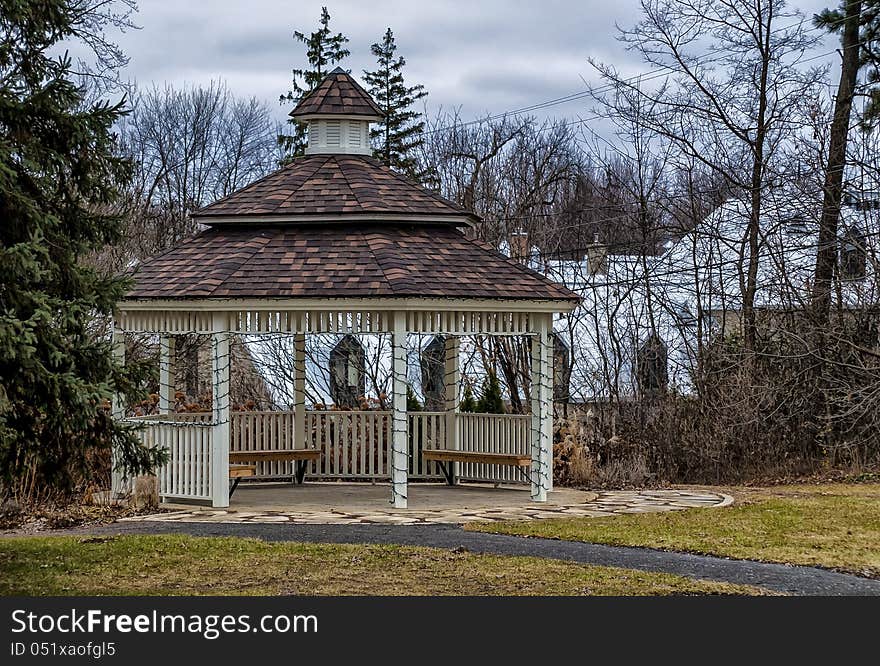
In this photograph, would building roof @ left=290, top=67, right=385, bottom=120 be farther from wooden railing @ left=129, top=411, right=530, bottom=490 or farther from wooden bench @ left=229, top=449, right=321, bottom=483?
wooden bench @ left=229, top=449, right=321, bottom=483

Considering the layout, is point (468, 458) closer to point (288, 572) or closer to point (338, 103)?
point (338, 103)

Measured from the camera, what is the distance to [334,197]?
55.1ft

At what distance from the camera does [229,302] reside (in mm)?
15000

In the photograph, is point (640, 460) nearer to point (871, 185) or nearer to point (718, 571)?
point (871, 185)

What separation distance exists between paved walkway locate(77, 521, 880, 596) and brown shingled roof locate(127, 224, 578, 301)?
9.74 feet

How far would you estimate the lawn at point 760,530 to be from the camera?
1169 centimetres

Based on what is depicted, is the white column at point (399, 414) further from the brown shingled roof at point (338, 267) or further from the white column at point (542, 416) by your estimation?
the white column at point (542, 416)

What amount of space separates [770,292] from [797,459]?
3567 mm

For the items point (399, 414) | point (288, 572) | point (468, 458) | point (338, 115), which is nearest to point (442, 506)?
point (399, 414)

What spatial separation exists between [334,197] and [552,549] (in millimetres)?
6792

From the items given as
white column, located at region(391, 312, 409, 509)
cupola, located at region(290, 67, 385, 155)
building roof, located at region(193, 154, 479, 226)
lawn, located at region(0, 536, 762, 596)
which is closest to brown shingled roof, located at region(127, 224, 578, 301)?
building roof, located at region(193, 154, 479, 226)

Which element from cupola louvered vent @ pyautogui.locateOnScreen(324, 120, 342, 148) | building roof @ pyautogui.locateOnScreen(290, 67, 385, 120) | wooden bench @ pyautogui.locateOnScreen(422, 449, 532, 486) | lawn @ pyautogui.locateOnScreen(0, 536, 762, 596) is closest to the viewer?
lawn @ pyautogui.locateOnScreen(0, 536, 762, 596)

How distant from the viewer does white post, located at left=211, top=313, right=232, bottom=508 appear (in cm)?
1527

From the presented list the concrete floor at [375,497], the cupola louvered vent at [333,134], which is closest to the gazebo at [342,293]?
the cupola louvered vent at [333,134]
